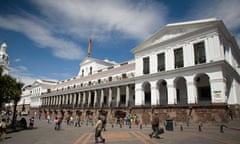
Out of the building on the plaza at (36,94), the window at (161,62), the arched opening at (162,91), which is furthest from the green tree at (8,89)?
the building on the plaza at (36,94)

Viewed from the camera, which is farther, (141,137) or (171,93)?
(171,93)

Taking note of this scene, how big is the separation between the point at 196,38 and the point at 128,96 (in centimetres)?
1360

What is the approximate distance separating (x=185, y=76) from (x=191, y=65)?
1530 mm

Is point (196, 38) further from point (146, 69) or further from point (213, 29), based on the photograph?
point (146, 69)

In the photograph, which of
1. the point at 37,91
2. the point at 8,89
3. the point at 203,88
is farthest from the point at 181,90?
the point at 37,91

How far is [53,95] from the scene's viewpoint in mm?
52438

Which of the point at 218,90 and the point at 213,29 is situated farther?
the point at 213,29

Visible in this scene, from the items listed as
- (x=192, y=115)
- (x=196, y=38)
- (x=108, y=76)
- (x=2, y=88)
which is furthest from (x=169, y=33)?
(x=2, y=88)

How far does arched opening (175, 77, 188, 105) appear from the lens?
22419 millimetres

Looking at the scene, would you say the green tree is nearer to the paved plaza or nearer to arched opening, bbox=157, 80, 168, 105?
the paved plaza

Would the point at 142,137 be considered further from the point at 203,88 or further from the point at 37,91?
the point at 37,91

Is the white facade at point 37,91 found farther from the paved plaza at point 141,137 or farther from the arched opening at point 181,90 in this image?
the paved plaza at point 141,137

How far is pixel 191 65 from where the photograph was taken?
2083 cm

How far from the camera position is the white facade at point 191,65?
18.7 metres
